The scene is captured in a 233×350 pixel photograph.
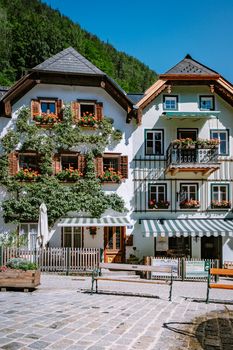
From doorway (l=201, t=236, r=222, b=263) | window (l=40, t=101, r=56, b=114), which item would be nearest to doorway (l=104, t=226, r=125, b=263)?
doorway (l=201, t=236, r=222, b=263)

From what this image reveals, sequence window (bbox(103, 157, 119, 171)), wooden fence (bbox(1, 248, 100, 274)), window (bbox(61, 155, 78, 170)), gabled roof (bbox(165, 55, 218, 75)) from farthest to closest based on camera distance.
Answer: gabled roof (bbox(165, 55, 218, 75))
window (bbox(103, 157, 119, 171))
window (bbox(61, 155, 78, 170))
wooden fence (bbox(1, 248, 100, 274))

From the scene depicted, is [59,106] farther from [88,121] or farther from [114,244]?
[114,244]

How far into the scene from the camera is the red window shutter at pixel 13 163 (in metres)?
21.3

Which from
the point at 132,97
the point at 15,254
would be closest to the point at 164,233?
the point at 15,254

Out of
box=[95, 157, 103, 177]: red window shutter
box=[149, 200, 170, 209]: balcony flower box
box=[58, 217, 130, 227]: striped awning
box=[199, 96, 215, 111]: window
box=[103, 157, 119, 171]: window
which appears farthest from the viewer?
box=[199, 96, 215, 111]: window

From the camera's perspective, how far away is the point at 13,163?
842 inches

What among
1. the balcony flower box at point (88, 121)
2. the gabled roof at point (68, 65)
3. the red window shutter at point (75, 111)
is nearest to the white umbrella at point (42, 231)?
the balcony flower box at point (88, 121)

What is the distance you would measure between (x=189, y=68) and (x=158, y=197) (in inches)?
360

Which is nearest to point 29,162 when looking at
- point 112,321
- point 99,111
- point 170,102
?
point 99,111

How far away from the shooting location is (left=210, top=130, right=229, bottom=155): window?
22.9 metres

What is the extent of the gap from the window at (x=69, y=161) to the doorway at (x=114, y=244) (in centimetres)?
445

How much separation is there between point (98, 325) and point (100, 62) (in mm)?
67045

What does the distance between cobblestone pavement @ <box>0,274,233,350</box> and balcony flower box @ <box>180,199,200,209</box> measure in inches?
367

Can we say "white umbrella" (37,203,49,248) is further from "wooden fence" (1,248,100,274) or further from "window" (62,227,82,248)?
"window" (62,227,82,248)
